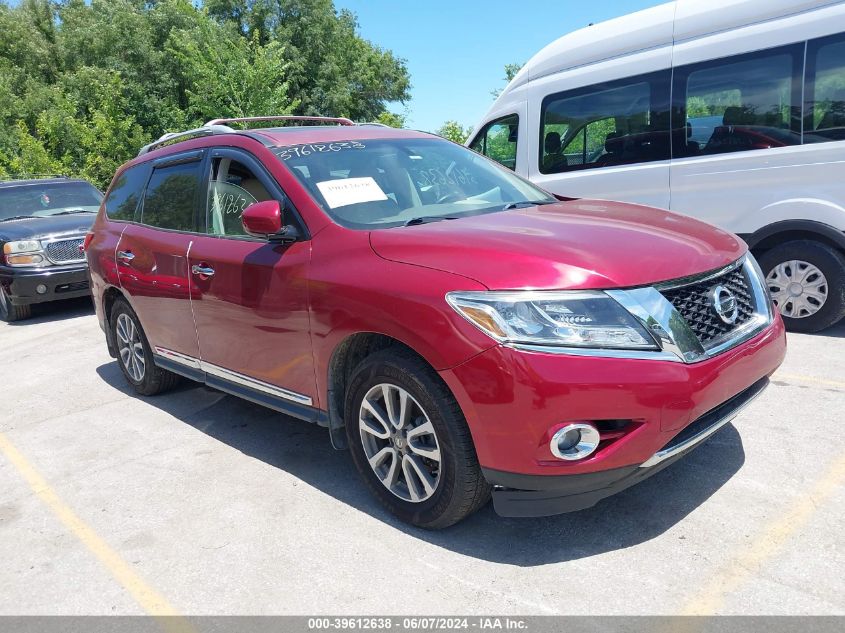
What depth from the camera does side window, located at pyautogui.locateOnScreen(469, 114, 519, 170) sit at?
7.67 meters

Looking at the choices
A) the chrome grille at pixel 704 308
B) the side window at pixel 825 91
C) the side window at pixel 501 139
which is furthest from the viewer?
the side window at pixel 501 139

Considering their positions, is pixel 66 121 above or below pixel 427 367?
above

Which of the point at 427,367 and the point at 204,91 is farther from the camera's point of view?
the point at 204,91

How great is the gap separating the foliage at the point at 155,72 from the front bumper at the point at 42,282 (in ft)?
50.9

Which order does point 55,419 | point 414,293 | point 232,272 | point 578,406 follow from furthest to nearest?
point 55,419 → point 232,272 → point 414,293 → point 578,406

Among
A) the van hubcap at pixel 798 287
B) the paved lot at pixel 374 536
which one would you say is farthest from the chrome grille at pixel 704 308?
the van hubcap at pixel 798 287

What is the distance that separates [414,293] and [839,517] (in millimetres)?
1989

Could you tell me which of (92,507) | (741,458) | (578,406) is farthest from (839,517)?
(92,507)

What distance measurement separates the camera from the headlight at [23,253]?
8.62m

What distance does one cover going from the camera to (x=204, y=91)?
2458 centimetres

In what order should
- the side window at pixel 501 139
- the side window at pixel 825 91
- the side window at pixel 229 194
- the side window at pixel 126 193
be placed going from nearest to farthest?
the side window at pixel 229 194 → the side window at pixel 126 193 → the side window at pixel 825 91 → the side window at pixel 501 139

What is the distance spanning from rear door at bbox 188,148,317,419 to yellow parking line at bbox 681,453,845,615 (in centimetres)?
191

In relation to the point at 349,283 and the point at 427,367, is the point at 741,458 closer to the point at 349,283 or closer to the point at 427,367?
the point at 427,367

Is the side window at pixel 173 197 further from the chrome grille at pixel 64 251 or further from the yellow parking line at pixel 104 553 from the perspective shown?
the chrome grille at pixel 64 251
